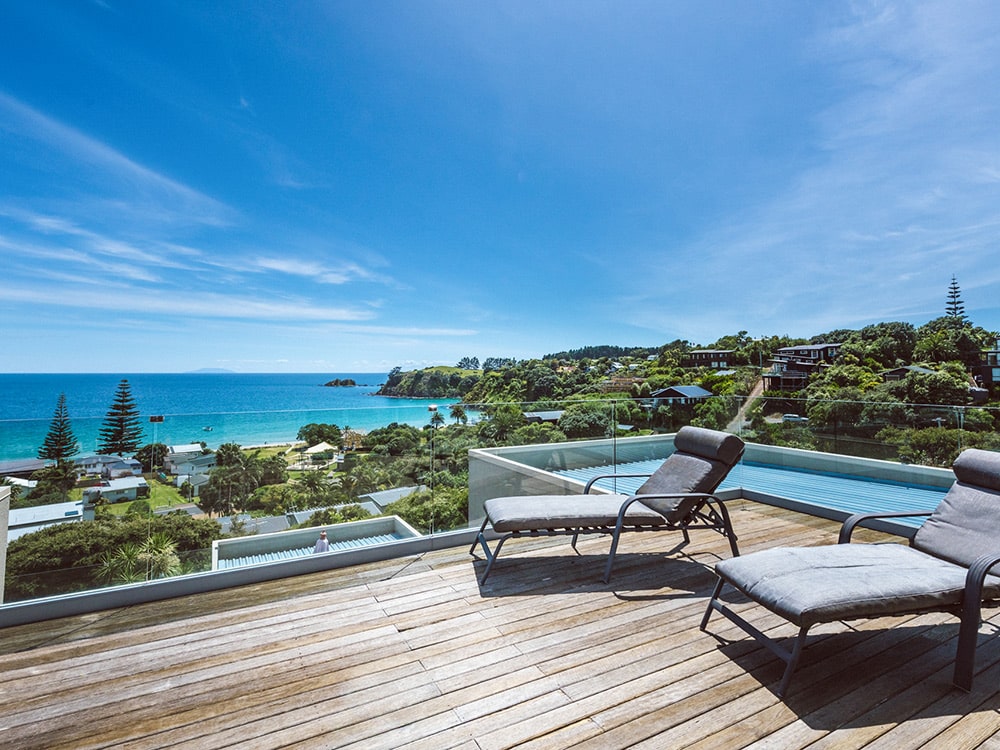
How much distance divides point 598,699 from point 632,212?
17702 mm

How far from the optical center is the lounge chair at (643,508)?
3285 millimetres

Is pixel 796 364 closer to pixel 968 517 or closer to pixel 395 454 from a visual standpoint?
pixel 968 517

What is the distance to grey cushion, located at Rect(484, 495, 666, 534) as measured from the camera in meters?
3.26

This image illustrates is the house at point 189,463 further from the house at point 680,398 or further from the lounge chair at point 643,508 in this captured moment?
the house at point 680,398

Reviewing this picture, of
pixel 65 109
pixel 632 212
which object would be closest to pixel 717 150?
pixel 632 212

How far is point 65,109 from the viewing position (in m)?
14.9

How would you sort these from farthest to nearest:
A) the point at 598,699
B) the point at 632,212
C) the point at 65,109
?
1. the point at 632,212
2. the point at 65,109
3. the point at 598,699

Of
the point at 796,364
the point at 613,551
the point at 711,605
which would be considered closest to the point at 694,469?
the point at 613,551

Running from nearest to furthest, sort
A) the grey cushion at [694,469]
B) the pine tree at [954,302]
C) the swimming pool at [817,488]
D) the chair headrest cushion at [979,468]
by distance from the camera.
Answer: the chair headrest cushion at [979,468], the grey cushion at [694,469], the swimming pool at [817,488], the pine tree at [954,302]

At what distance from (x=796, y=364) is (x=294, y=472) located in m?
38.5

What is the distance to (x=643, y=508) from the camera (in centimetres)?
354

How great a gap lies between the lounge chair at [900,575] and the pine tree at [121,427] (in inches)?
142

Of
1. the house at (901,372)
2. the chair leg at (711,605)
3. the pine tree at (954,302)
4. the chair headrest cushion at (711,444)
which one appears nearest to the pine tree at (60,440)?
the chair leg at (711,605)

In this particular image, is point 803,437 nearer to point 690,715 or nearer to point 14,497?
point 690,715
